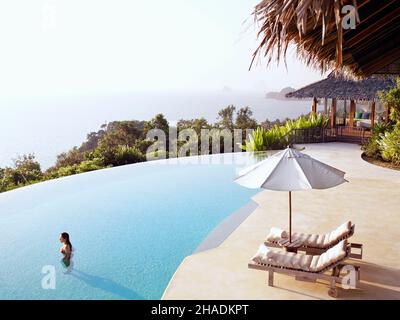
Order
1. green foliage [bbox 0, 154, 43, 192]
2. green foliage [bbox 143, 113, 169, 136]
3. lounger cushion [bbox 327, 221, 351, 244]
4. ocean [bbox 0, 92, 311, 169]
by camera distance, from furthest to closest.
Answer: ocean [bbox 0, 92, 311, 169] → green foliage [bbox 143, 113, 169, 136] → green foliage [bbox 0, 154, 43, 192] → lounger cushion [bbox 327, 221, 351, 244]

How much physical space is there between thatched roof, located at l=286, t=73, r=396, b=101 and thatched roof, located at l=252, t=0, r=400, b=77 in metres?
15.5

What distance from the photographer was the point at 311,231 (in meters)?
8.34

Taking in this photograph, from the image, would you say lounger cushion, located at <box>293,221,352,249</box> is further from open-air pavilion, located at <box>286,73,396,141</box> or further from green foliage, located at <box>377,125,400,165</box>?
open-air pavilion, located at <box>286,73,396,141</box>

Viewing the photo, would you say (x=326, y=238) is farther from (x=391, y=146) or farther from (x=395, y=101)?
(x=395, y=101)

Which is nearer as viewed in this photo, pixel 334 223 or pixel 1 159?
pixel 334 223

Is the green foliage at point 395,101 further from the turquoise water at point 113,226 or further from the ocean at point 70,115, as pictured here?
the ocean at point 70,115

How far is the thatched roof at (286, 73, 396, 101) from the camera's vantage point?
20.8 m

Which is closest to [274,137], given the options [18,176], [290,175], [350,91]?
[350,91]

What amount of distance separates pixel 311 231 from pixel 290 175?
8.37 feet

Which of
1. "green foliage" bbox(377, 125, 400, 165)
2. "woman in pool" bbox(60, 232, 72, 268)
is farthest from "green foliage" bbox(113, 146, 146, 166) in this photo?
"woman in pool" bbox(60, 232, 72, 268)
